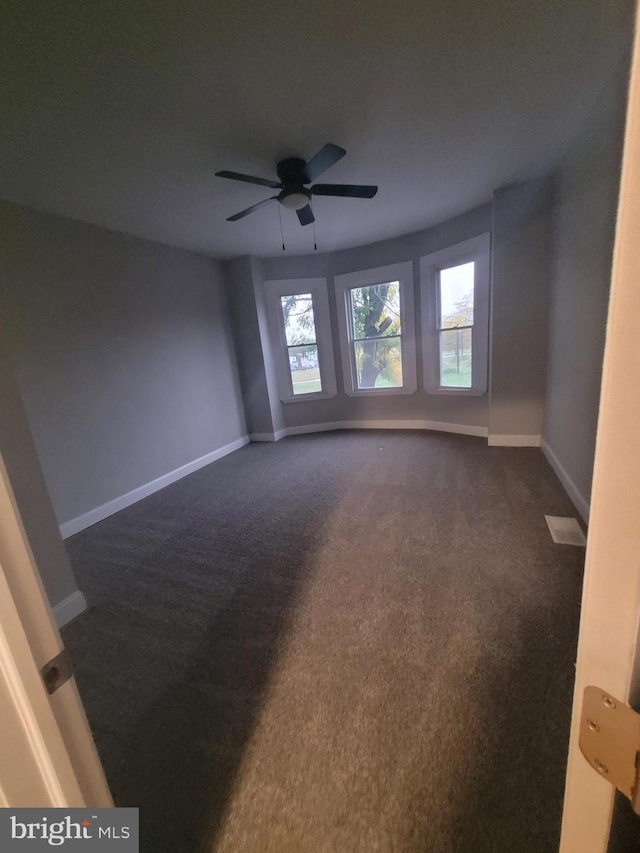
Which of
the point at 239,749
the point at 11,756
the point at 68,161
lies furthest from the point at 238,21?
the point at 239,749

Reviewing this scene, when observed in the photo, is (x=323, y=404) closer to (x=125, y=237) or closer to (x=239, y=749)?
(x=125, y=237)

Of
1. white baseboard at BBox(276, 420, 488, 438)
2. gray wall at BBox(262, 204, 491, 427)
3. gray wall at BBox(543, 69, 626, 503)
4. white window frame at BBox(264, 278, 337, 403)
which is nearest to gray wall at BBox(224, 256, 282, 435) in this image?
white window frame at BBox(264, 278, 337, 403)

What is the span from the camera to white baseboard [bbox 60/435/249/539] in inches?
106

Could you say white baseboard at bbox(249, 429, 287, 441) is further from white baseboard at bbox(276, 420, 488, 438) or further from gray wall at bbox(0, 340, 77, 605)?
gray wall at bbox(0, 340, 77, 605)

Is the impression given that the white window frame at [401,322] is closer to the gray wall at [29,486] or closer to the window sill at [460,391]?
the window sill at [460,391]

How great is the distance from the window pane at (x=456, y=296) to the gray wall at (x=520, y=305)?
46cm

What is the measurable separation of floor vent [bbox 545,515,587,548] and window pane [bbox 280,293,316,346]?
369 cm

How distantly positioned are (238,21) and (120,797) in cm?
283

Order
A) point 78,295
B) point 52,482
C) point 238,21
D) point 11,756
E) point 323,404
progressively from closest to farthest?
point 11,756 → point 238,21 → point 52,482 → point 78,295 → point 323,404

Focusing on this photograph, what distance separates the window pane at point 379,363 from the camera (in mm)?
4546

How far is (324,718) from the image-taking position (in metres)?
1.13

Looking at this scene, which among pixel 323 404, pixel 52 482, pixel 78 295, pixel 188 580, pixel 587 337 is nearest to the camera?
pixel 188 580

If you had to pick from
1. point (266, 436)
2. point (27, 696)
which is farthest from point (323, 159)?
point (266, 436)

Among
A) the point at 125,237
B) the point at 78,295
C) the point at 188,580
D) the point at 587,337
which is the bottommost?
the point at 188,580
